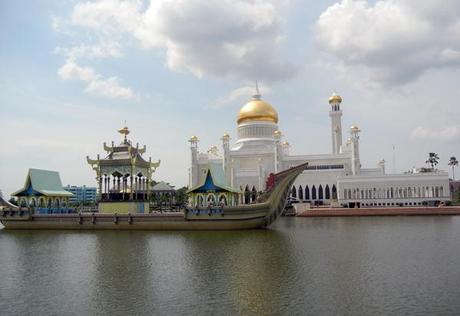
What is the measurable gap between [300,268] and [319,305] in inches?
206

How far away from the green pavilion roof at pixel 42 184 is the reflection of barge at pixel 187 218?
7.51ft

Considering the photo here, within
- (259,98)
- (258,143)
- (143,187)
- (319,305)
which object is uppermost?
(259,98)

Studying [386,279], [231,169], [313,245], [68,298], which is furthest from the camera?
[231,169]

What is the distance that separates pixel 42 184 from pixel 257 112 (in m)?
42.3

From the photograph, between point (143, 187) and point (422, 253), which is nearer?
point (422, 253)

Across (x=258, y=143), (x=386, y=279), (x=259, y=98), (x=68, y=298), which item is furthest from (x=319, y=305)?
(x=259, y=98)

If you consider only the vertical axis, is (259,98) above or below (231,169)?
above

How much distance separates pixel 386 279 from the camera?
629 inches

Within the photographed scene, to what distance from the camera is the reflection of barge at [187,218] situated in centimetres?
3400

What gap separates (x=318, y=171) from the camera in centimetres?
6681

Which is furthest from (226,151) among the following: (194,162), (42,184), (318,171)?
(42,184)

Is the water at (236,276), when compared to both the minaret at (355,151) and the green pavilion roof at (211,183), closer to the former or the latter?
the green pavilion roof at (211,183)

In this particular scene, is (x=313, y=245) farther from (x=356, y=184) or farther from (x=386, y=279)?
(x=356, y=184)

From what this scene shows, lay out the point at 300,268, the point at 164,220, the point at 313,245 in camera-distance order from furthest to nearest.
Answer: the point at 164,220
the point at 313,245
the point at 300,268
